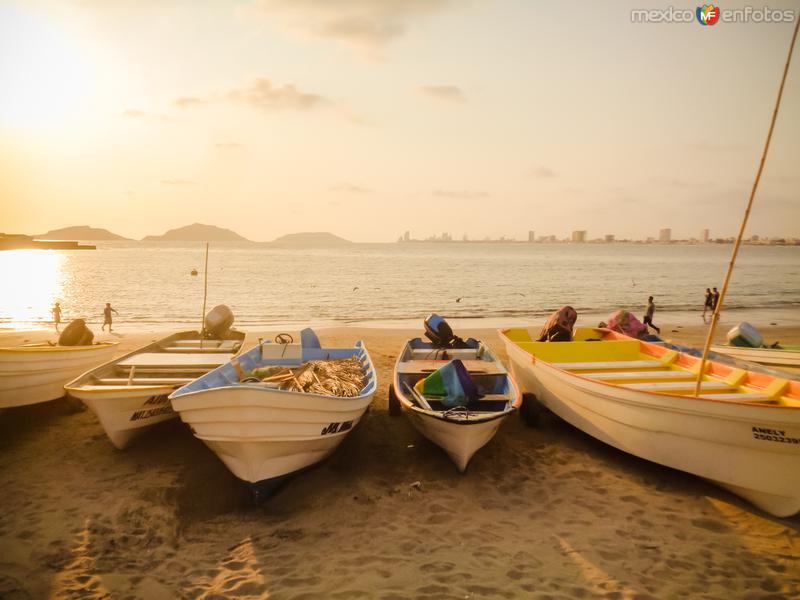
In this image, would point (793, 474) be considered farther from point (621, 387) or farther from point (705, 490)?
point (621, 387)

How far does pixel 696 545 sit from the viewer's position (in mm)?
6242

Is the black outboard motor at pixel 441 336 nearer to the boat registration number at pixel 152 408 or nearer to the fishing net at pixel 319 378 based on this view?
the fishing net at pixel 319 378

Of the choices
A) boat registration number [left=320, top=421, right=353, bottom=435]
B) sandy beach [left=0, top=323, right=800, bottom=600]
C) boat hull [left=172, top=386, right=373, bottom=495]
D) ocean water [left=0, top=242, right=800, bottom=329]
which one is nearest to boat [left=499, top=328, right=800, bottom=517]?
sandy beach [left=0, top=323, right=800, bottom=600]

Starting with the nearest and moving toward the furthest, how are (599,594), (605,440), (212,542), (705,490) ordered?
(599,594) < (212,542) < (705,490) < (605,440)

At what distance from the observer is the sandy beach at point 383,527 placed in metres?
5.55

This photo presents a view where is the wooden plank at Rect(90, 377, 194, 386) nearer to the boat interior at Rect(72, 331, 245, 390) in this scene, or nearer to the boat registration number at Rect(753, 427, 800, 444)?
the boat interior at Rect(72, 331, 245, 390)

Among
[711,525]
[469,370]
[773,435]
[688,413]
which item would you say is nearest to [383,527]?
[469,370]

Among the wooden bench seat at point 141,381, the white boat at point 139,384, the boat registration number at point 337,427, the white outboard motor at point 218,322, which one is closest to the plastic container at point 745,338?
the boat registration number at point 337,427

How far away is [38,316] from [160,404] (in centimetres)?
2957

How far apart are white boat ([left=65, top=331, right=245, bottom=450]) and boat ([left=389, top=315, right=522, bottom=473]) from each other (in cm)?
410

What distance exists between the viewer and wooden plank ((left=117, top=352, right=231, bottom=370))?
33.6 feet

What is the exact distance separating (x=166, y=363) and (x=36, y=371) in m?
2.43

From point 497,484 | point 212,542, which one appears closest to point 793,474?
point 497,484

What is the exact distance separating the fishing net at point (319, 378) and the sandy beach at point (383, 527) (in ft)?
4.01
